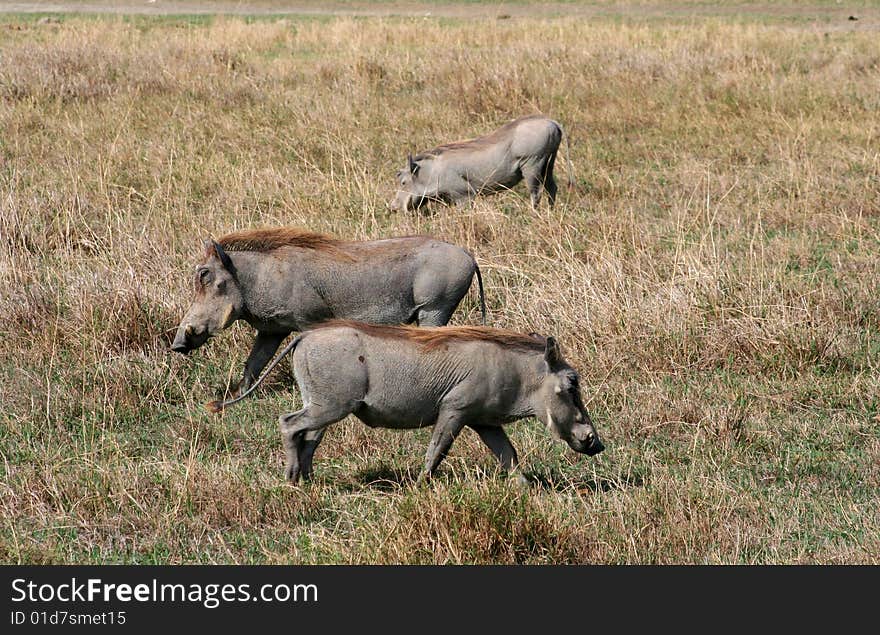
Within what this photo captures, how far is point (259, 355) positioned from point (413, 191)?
10.4 ft

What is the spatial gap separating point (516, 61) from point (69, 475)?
385 inches

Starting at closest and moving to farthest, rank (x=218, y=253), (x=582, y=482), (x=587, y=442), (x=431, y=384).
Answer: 1. (x=431, y=384)
2. (x=587, y=442)
3. (x=582, y=482)
4. (x=218, y=253)

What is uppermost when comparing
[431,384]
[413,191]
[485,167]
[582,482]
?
[431,384]

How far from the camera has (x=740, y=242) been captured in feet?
24.8

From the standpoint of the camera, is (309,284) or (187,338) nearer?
(187,338)

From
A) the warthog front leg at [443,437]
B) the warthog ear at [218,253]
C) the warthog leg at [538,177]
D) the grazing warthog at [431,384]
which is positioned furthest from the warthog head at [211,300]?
the warthog leg at [538,177]

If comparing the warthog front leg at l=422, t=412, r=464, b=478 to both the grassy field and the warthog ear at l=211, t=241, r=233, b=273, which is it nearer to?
the grassy field

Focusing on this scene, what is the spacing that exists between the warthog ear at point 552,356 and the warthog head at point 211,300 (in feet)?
4.77

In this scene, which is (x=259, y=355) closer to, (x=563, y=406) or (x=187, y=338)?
(x=187, y=338)

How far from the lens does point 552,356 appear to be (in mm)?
4262

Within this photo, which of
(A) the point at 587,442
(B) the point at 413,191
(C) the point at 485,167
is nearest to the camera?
(A) the point at 587,442

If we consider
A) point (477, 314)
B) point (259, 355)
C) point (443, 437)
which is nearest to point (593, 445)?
point (443, 437)

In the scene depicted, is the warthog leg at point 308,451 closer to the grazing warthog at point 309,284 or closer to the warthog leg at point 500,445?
the warthog leg at point 500,445

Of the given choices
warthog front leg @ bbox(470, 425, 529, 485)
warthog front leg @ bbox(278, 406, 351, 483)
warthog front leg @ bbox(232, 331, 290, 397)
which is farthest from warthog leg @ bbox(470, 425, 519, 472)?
warthog front leg @ bbox(232, 331, 290, 397)
